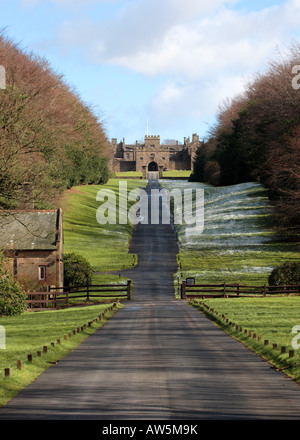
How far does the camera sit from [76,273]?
161 feet

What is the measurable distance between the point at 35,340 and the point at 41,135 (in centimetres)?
2182

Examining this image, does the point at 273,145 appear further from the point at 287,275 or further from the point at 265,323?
the point at 265,323

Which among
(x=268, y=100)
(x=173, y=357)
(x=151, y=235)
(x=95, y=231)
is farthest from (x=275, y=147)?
(x=173, y=357)

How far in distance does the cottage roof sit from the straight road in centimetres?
2330

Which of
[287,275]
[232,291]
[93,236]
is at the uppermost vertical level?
[93,236]

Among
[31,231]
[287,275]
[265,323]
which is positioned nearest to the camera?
[265,323]

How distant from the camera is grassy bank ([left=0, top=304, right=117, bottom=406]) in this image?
15188 mm

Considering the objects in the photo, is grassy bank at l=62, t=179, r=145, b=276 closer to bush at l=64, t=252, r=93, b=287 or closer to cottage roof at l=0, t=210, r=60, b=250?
bush at l=64, t=252, r=93, b=287

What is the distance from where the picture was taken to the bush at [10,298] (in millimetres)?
35594

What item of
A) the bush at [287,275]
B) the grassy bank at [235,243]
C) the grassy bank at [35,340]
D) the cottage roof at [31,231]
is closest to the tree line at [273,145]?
the grassy bank at [235,243]

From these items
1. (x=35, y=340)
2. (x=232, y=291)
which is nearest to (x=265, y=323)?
(x=35, y=340)

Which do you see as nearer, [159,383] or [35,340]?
[159,383]

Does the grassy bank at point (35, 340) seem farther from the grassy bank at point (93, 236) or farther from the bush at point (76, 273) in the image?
the grassy bank at point (93, 236)

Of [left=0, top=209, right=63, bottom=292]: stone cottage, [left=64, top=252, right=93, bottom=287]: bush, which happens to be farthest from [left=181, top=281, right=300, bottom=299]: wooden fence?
[left=0, top=209, right=63, bottom=292]: stone cottage
